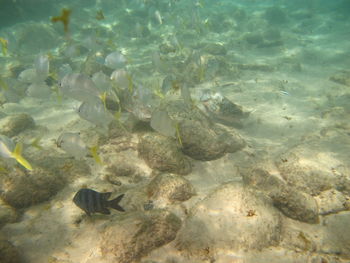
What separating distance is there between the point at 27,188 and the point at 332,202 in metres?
4.68

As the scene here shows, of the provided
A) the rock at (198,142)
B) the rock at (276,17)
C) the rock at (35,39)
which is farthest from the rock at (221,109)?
the rock at (276,17)

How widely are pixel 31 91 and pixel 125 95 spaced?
249 centimetres

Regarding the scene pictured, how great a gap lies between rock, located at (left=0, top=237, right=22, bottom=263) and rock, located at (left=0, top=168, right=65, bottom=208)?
0.91 metres

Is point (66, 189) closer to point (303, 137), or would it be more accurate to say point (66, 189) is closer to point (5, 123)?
point (5, 123)

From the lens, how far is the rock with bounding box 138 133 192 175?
4359 millimetres

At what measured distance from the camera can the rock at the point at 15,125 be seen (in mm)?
6148

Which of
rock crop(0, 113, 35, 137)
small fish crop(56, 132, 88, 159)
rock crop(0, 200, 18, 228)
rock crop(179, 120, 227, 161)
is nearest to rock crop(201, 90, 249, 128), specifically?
rock crop(179, 120, 227, 161)

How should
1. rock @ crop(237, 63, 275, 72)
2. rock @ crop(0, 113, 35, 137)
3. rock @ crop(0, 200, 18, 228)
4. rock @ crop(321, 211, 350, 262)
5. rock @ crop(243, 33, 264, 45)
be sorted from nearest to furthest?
rock @ crop(321, 211, 350, 262) → rock @ crop(0, 200, 18, 228) → rock @ crop(0, 113, 35, 137) → rock @ crop(237, 63, 275, 72) → rock @ crop(243, 33, 264, 45)

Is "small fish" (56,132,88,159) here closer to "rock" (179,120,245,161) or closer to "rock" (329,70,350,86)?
"rock" (179,120,245,161)

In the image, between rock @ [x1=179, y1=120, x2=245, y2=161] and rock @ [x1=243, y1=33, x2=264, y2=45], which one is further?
rock @ [x1=243, y1=33, x2=264, y2=45]

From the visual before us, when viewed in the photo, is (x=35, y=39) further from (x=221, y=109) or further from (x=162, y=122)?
(x=162, y=122)

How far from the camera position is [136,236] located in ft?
9.50

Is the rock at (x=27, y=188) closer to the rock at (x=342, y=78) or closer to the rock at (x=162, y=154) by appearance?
the rock at (x=162, y=154)

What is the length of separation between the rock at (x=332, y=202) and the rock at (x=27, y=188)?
420 cm
